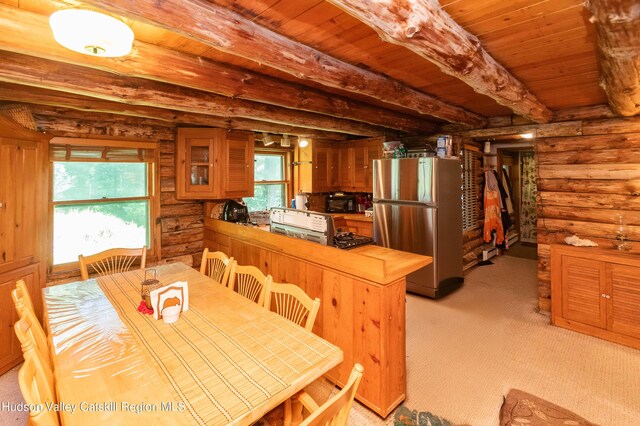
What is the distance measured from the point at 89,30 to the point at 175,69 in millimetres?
794

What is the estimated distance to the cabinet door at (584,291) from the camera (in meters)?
2.89

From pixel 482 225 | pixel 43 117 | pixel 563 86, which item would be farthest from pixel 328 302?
pixel 482 225

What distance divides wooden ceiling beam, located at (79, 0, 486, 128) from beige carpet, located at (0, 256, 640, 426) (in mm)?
2286

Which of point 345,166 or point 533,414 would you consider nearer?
point 533,414

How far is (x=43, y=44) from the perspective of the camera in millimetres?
1590

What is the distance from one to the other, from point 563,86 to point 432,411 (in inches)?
111

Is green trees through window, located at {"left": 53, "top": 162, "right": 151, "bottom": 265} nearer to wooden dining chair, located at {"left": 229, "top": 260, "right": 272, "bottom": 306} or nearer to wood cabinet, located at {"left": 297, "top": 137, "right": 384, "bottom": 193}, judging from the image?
wooden dining chair, located at {"left": 229, "top": 260, "right": 272, "bottom": 306}

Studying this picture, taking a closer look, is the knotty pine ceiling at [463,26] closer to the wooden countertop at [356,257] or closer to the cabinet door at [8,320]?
the wooden countertop at [356,257]

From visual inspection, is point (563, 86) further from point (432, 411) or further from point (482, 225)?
point (482, 225)

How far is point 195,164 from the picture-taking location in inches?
151

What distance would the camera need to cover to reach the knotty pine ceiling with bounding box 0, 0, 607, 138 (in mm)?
1469

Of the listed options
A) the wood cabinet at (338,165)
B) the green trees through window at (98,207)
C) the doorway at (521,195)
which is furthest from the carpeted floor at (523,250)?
the green trees through window at (98,207)

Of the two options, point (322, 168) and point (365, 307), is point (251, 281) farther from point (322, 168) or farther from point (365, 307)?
A: point (322, 168)

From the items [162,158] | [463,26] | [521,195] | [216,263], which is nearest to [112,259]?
[216,263]
